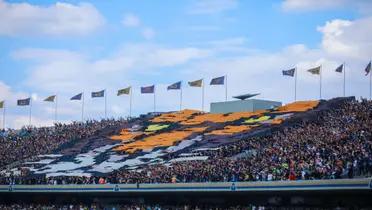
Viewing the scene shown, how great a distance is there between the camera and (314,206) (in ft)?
177

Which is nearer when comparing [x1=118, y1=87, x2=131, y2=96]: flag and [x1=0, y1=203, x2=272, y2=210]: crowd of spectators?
[x1=0, y1=203, x2=272, y2=210]: crowd of spectators

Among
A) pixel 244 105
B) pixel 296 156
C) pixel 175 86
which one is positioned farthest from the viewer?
pixel 175 86

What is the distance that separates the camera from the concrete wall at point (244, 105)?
8925cm

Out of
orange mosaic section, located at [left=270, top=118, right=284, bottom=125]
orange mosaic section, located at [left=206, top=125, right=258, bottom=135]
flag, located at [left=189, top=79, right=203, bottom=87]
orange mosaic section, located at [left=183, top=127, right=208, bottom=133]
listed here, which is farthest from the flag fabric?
orange mosaic section, located at [left=270, top=118, right=284, bottom=125]

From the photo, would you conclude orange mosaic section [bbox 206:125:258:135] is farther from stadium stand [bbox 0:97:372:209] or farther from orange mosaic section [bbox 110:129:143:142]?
orange mosaic section [bbox 110:129:143:142]

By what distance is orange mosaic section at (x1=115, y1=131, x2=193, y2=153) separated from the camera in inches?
3201

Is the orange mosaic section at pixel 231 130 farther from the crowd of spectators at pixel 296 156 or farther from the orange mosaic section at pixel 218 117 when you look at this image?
the crowd of spectators at pixel 296 156

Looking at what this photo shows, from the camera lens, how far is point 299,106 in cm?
8231

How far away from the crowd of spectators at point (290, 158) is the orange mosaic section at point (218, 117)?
1348 centimetres

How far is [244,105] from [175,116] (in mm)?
10974

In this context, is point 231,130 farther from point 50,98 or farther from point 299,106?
point 50,98

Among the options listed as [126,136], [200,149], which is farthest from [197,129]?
[200,149]

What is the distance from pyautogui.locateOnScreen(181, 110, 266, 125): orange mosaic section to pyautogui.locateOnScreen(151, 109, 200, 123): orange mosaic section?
2.35 metres

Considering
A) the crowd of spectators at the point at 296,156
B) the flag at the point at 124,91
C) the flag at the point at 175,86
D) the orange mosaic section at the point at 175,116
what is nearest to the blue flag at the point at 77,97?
the flag at the point at 124,91
